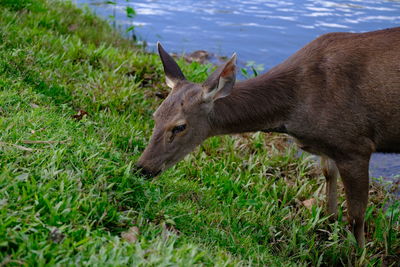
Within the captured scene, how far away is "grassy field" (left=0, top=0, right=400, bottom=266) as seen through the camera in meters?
2.67

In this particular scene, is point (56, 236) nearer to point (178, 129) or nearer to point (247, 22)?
point (178, 129)

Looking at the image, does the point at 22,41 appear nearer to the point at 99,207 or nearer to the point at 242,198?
the point at 242,198

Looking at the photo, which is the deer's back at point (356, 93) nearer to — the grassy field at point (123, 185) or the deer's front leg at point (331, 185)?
the deer's front leg at point (331, 185)

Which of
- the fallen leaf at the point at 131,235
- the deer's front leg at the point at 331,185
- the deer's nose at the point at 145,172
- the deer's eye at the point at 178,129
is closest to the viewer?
the fallen leaf at the point at 131,235

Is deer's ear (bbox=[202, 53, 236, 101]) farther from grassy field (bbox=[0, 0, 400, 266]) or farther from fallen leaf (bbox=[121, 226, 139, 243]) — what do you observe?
fallen leaf (bbox=[121, 226, 139, 243])

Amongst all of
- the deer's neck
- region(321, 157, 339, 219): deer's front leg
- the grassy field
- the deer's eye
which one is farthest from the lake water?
the deer's eye

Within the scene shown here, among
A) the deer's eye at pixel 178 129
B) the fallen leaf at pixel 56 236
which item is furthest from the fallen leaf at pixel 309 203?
the fallen leaf at pixel 56 236

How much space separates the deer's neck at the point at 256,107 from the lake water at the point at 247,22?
171 inches

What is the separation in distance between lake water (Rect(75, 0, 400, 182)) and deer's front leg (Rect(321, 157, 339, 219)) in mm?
4061

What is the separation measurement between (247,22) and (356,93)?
25.5 feet

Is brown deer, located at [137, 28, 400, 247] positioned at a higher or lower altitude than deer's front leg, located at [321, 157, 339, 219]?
higher

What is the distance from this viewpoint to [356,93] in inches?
174

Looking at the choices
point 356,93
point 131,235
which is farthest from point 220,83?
point 131,235

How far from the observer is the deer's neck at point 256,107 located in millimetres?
4602
